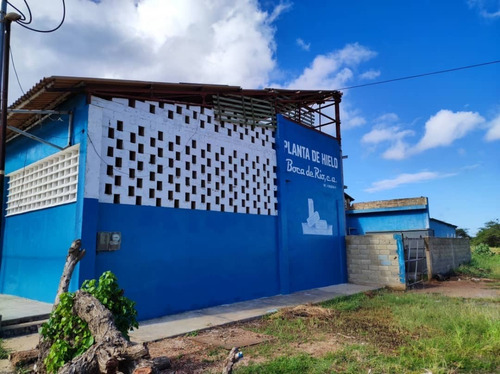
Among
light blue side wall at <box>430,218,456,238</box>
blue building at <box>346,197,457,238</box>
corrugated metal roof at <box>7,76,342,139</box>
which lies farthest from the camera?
light blue side wall at <box>430,218,456,238</box>

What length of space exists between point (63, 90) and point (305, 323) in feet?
18.9

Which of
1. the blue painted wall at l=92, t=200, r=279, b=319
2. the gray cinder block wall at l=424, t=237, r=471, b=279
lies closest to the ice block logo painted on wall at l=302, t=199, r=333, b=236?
the blue painted wall at l=92, t=200, r=279, b=319

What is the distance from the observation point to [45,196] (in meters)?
7.45

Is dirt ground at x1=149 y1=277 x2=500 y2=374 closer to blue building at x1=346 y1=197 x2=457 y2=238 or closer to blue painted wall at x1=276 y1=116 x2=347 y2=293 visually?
blue painted wall at x1=276 y1=116 x2=347 y2=293

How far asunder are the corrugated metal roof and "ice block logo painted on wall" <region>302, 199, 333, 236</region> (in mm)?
3173

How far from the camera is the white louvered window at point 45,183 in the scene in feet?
21.9

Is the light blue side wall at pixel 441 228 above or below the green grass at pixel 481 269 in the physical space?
above

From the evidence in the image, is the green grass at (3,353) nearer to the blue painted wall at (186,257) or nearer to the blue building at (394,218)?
the blue painted wall at (186,257)

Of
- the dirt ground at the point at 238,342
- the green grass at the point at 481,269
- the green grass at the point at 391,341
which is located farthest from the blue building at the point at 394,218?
the dirt ground at the point at 238,342

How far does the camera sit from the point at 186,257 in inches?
291

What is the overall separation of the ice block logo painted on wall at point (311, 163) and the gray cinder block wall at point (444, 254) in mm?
4201

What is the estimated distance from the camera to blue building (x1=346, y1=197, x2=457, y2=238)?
17970 mm

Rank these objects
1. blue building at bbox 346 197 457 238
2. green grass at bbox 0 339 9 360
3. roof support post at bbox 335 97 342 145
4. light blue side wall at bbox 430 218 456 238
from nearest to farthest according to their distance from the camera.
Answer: green grass at bbox 0 339 9 360
roof support post at bbox 335 97 342 145
blue building at bbox 346 197 457 238
light blue side wall at bbox 430 218 456 238

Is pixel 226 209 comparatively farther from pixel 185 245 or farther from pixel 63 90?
pixel 63 90
